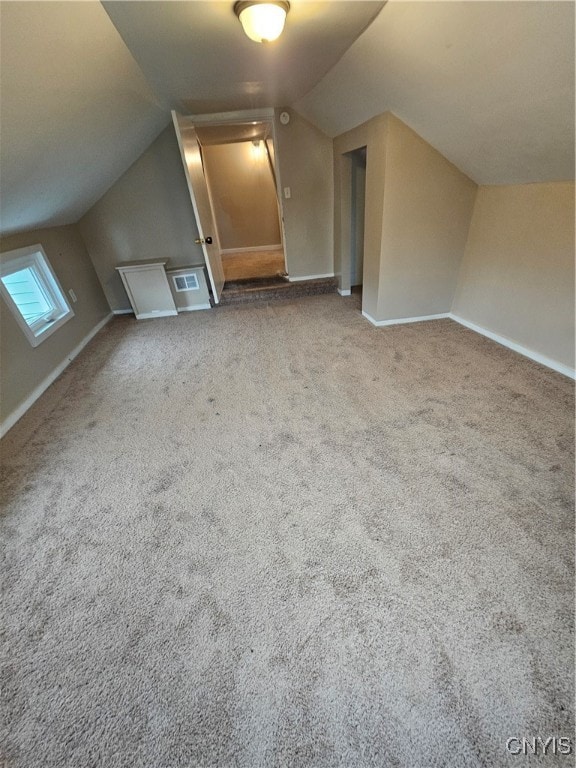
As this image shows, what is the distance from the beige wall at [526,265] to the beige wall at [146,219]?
3.18 metres

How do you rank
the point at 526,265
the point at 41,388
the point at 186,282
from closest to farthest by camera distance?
1. the point at 526,265
2. the point at 41,388
3. the point at 186,282

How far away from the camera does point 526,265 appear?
2262 millimetres

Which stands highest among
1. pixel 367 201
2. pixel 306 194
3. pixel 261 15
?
pixel 261 15

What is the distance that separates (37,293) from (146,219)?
58.6 inches

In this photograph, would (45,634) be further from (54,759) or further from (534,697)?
(534,697)

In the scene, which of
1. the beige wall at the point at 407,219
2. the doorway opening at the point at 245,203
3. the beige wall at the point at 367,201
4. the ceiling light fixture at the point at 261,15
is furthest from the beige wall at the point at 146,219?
the ceiling light fixture at the point at 261,15

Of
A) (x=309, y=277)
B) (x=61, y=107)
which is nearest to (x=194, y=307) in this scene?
(x=309, y=277)

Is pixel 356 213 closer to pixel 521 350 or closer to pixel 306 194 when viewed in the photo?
pixel 306 194

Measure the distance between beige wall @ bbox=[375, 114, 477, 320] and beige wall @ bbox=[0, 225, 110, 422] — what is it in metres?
3.15

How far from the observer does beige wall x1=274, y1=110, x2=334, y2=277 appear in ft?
11.1

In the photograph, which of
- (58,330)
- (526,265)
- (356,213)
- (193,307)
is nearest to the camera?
(526,265)

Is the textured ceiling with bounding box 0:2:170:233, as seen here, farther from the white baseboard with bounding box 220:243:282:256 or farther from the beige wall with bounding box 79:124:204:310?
the white baseboard with bounding box 220:243:282:256

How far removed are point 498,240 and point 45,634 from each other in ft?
11.8

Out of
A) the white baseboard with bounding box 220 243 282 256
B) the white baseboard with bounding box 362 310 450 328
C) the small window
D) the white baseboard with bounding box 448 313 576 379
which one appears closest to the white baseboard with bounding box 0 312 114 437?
the small window
